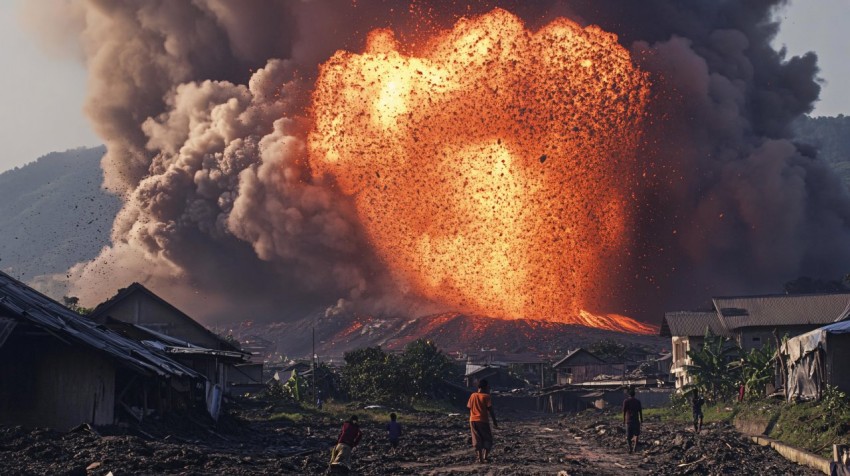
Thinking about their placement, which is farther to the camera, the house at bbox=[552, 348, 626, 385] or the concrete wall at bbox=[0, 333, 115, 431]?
the house at bbox=[552, 348, 626, 385]

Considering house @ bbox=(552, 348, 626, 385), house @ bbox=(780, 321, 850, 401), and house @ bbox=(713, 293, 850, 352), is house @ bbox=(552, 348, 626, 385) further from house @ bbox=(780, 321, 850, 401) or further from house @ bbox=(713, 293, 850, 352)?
house @ bbox=(780, 321, 850, 401)

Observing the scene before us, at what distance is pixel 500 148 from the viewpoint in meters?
113

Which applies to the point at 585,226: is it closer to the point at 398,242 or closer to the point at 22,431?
the point at 398,242

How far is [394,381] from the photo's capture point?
232ft

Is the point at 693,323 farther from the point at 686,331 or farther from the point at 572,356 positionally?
the point at 572,356

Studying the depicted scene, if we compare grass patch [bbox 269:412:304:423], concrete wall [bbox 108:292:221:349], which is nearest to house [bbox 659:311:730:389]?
grass patch [bbox 269:412:304:423]

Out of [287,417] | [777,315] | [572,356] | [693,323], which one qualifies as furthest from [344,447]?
[572,356]

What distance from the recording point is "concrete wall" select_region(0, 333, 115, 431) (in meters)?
28.0

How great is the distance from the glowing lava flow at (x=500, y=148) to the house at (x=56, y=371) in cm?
8513

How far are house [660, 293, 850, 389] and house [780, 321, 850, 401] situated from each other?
2713cm

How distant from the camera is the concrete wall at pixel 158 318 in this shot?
54.2 meters

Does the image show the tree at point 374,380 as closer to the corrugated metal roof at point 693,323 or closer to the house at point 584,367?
the corrugated metal roof at point 693,323

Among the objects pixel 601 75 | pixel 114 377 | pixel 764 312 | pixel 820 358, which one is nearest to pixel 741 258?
pixel 601 75

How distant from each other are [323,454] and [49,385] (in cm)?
795
